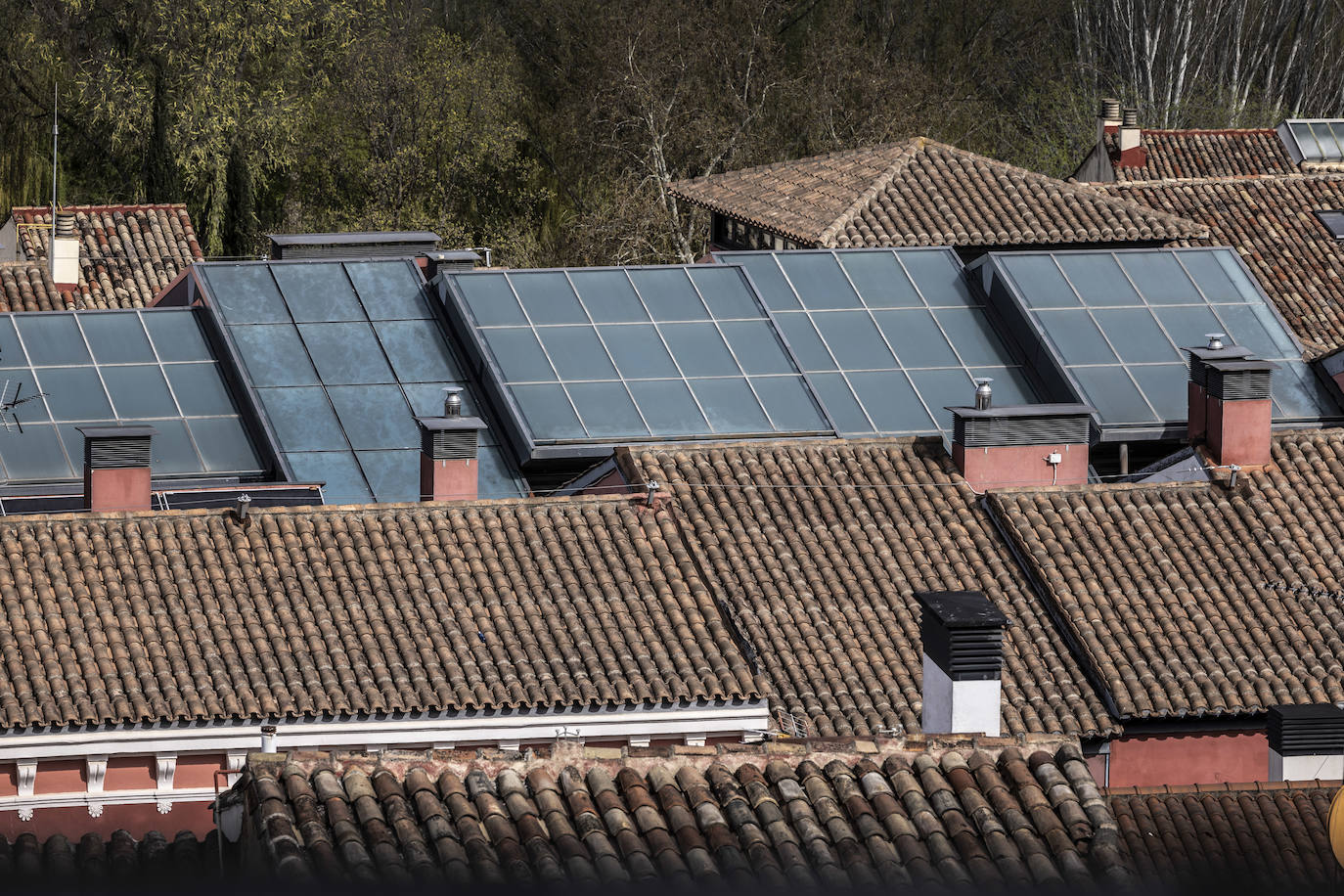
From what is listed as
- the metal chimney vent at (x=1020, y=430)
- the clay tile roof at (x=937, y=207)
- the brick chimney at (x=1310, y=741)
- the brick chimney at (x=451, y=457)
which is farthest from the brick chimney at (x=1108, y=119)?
the brick chimney at (x=1310, y=741)

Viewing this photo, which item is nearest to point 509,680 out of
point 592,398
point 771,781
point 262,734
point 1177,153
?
point 262,734

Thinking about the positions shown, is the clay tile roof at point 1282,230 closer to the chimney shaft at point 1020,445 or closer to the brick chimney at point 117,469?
the chimney shaft at point 1020,445

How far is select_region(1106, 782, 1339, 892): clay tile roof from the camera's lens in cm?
1359

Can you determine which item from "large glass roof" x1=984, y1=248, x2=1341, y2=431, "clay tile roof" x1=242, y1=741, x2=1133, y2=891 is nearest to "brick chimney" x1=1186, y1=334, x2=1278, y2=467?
"large glass roof" x1=984, y1=248, x2=1341, y2=431

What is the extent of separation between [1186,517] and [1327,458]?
2.03m

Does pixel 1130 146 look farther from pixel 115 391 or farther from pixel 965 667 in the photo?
pixel 965 667

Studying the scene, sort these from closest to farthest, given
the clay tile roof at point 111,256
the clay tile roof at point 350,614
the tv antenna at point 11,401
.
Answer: the clay tile roof at point 350,614
the tv antenna at point 11,401
the clay tile roof at point 111,256

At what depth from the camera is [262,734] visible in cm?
1501

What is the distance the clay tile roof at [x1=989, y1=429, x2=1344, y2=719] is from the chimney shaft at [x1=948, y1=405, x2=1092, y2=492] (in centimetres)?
81

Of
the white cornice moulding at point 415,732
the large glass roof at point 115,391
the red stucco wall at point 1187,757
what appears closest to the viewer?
the white cornice moulding at point 415,732

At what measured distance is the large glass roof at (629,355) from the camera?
2388 centimetres

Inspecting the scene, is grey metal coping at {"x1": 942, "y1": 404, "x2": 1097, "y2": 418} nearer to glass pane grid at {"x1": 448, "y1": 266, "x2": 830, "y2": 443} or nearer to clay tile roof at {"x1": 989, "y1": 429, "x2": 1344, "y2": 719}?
clay tile roof at {"x1": 989, "y1": 429, "x2": 1344, "y2": 719}

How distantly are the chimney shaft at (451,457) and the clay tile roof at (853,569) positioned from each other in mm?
1489

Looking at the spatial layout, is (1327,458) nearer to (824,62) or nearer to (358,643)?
(358,643)
